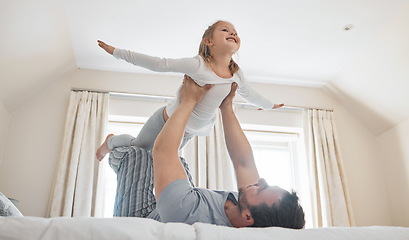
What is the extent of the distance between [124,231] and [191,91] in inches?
43.2

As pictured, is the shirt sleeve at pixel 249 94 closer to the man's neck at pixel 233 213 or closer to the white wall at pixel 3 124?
Answer: the man's neck at pixel 233 213

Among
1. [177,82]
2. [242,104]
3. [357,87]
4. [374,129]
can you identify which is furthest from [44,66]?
[374,129]

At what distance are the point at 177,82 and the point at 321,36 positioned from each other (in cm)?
152

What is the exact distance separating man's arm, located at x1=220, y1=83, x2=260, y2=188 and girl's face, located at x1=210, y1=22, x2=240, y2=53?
20 cm

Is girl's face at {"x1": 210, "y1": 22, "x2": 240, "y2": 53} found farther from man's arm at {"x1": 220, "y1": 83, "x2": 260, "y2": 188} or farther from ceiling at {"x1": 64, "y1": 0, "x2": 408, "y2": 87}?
ceiling at {"x1": 64, "y1": 0, "x2": 408, "y2": 87}

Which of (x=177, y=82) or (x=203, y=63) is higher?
(x=177, y=82)

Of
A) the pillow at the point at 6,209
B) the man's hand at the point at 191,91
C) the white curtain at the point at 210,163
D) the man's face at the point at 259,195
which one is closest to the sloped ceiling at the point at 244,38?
the white curtain at the point at 210,163

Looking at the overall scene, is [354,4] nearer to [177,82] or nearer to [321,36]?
[321,36]

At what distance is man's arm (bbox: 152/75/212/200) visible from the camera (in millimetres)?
1236

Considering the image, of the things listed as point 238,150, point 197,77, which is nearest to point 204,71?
point 197,77

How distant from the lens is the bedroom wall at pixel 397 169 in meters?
3.78

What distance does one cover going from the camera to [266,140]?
426 cm

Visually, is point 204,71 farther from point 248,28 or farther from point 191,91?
point 248,28

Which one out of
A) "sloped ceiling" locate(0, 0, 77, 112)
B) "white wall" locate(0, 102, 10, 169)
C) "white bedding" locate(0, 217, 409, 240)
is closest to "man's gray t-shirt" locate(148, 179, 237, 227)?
"white bedding" locate(0, 217, 409, 240)
